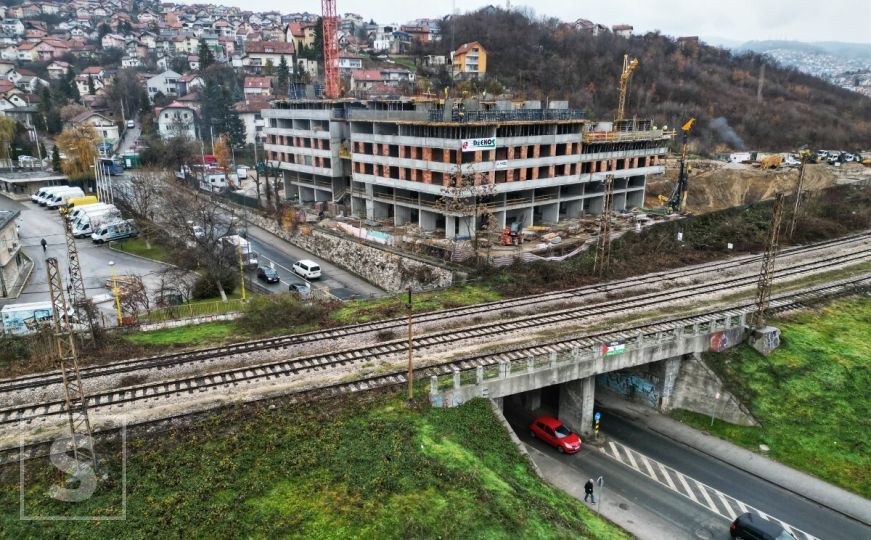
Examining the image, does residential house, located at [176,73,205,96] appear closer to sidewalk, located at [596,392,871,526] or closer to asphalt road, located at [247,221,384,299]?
asphalt road, located at [247,221,384,299]

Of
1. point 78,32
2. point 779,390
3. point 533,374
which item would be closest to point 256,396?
point 533,374

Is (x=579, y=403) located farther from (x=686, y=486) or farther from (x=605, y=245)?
(x=605, y=245)

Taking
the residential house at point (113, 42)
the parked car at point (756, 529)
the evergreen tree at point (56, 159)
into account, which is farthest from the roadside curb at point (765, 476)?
the residential house at point (113, 42)

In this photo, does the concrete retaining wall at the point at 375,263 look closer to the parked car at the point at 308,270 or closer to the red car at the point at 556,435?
the parked car at the point at 308,270

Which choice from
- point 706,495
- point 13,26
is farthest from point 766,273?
point 13,26

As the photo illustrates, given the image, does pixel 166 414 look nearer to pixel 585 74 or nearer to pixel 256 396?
pixel 256 396

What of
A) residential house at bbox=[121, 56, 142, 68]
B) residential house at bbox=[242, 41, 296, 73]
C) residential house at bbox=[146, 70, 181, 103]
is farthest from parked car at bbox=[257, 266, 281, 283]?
residential house at bbox=[121, 56, 142, 68]

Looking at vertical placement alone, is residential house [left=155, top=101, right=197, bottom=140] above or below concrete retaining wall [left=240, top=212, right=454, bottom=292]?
above
